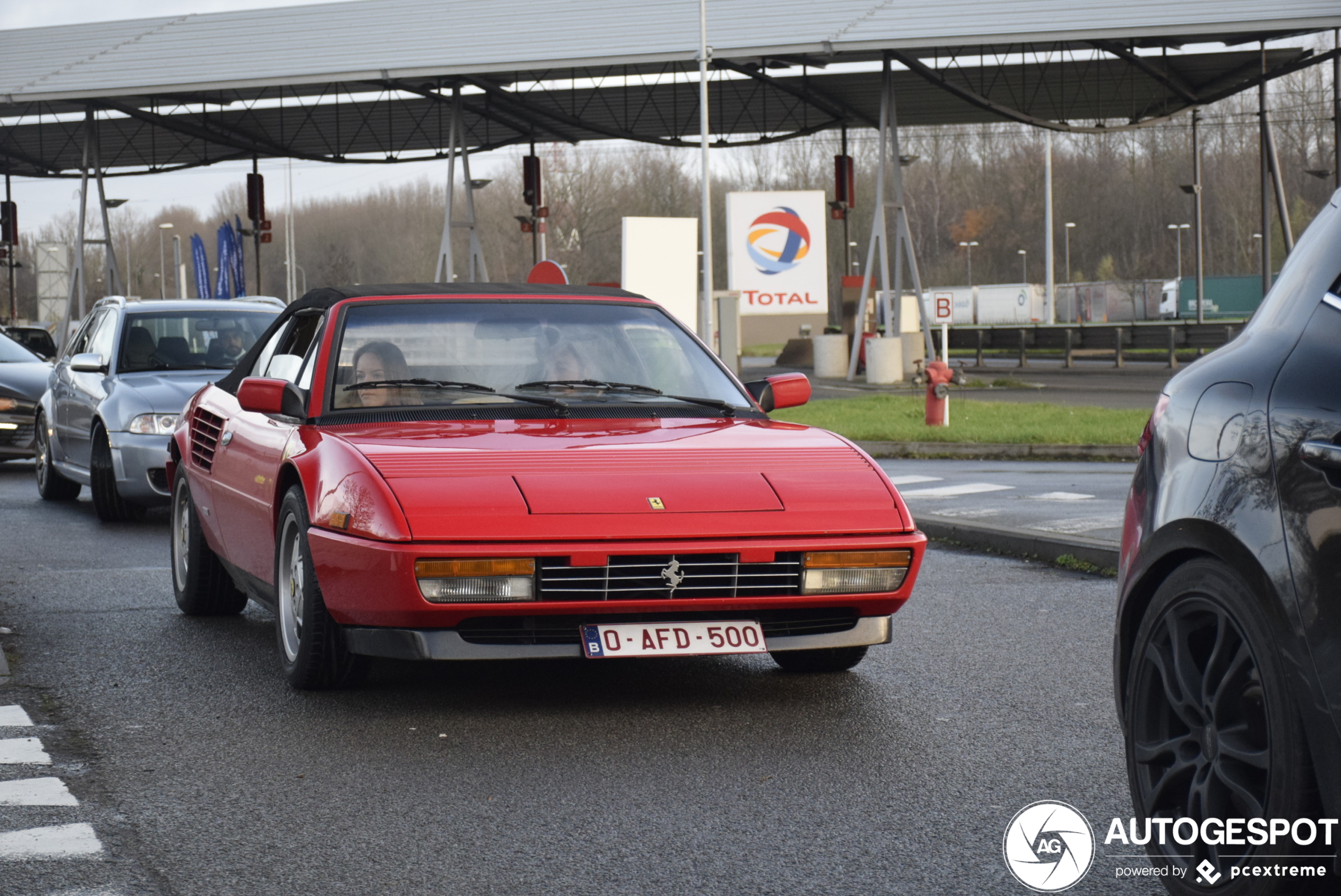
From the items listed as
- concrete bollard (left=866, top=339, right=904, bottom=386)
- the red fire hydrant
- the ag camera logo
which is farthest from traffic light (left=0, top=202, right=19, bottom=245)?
the ag camera logo

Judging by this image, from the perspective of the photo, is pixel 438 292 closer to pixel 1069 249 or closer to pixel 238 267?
pixel 238 267

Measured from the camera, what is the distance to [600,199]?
9262 centimetres

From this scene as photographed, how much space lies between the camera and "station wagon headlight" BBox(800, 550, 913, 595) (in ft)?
18.2

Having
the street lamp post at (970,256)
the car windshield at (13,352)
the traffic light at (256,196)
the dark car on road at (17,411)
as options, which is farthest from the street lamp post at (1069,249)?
the dark car on road at (17,411)

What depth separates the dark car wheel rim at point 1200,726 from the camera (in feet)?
10.5

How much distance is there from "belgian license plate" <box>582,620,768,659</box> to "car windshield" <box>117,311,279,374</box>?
321 inches

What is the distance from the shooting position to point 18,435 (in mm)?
16547

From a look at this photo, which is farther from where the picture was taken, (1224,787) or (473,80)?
(473,80)

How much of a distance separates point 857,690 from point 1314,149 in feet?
297

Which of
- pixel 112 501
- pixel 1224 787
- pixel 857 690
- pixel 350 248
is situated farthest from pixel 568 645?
pixel 350 248

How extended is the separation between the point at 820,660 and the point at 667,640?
1127 mm

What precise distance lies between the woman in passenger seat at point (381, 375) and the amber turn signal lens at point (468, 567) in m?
1.31

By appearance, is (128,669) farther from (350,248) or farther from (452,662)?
(350,248)

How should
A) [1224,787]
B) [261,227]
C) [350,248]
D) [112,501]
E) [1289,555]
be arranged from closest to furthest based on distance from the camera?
[1289,555], [1224,787], [112,501], [261,227], [350,248]
